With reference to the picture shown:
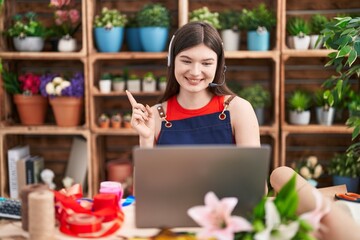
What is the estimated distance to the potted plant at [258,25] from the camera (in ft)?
10.6

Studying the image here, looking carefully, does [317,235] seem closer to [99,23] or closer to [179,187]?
[179,187]

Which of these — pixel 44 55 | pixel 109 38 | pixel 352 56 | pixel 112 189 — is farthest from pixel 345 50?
pixel 44 55

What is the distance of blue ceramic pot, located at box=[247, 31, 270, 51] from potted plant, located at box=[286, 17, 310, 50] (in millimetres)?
153

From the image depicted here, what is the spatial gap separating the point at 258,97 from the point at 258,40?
363 mm

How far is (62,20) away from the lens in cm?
343

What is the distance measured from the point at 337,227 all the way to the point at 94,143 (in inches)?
94.0

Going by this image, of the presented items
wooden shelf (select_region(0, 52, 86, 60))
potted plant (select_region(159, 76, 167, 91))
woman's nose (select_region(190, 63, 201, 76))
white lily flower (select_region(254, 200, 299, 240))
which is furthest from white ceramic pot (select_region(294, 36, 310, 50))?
white lily flower (select_region(254, 200, 299, 240))

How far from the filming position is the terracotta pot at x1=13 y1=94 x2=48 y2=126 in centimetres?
A: 342

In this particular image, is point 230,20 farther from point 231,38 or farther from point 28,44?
point 28,44

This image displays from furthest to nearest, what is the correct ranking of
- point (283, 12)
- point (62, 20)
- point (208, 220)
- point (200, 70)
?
point (62, 20)
point (283, 12)
point (200, 70)
point (208, 220)

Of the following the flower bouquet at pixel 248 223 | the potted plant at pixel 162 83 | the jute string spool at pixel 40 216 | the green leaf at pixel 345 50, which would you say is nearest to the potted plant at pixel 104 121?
the potted plant at pixel 162 83

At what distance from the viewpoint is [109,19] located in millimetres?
3283

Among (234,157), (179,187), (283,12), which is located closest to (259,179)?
(234,157)

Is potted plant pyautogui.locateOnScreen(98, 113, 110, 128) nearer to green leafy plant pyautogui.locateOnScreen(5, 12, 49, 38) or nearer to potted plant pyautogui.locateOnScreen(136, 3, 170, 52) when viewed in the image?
potted plant pyautogui.locateOnScreen(136, 3, 170, 52)
